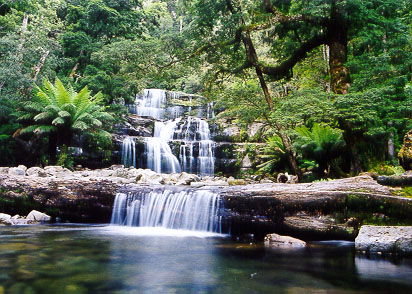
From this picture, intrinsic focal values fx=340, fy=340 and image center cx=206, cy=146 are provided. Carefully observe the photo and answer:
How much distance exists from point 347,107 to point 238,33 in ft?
12.3

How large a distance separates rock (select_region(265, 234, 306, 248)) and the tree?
941cm

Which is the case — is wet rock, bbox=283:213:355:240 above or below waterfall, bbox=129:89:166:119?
below

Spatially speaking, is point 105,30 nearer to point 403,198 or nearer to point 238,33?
point 238,33

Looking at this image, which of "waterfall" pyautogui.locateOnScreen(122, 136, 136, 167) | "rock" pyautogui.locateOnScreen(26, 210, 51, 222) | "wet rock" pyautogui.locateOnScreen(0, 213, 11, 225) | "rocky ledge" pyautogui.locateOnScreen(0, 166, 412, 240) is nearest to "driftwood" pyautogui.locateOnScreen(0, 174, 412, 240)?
"rocky ledge" pyautogui.locateOnScreen(0, 166, 412, 240)

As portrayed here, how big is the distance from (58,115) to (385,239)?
12188mm

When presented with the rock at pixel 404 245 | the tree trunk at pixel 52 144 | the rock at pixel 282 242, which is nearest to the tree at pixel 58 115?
the tree trunk at pixel 52 144

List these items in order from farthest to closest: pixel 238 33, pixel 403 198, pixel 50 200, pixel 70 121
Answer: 1. pixel 70 121
2. pixel 238 33
3. pixel 50 200
4. pixel 403 198

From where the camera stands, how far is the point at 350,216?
5.49 meters

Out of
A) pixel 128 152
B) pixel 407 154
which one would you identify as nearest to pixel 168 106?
pixel 128 152

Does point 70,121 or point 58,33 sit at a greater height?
point 58,33

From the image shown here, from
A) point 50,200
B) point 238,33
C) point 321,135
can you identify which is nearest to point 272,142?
point 321,135

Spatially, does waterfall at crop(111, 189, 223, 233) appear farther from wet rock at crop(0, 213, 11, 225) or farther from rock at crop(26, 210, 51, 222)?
wet rock at crop(0, 213, 11, 225)

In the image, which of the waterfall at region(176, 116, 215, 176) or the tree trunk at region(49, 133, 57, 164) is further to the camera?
the waterfall at region(176, 116, 215, 176)

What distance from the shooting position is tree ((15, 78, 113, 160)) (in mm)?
13125
